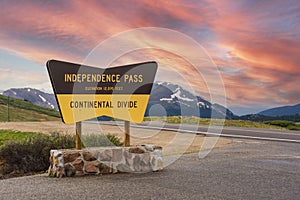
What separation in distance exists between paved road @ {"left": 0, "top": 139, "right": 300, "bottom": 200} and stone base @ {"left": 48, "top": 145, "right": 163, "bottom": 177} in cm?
30

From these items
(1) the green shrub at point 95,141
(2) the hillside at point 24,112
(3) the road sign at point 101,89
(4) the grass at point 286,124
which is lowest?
(1) the green shrub at point 95,141

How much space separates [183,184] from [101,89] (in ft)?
11.0

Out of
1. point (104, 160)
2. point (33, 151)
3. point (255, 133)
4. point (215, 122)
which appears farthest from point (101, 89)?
point (215, 122)

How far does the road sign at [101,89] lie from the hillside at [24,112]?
31.0 meters

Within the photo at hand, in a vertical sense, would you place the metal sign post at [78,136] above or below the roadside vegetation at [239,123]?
below

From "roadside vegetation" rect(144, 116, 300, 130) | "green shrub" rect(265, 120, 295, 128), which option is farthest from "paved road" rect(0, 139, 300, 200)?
"green shrub" rect(265, 120, 295, 128)

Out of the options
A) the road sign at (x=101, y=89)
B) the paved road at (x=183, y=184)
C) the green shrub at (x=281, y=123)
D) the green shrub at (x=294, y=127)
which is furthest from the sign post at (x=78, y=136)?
the green shrub at (x=281, y=123)

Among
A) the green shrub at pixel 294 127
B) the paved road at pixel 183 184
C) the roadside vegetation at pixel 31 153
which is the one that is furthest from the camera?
the green shrub at pixel 294 127

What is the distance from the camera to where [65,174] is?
883 cm

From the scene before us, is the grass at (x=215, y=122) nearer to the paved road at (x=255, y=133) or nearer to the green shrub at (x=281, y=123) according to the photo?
the green shrub at (x=281, y=123)

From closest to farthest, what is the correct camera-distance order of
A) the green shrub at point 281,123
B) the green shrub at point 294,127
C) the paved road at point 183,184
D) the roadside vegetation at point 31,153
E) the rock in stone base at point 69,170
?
1. the paved road at point 183,184
2. the rock in stone base at point 69,170
3. the roadside vegetation at point 31,153
4. the green shrub at point 294,127
5. the green shrub at point 281,123

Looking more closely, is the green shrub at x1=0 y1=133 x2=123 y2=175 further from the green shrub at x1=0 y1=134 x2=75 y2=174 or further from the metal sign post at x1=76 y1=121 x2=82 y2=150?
the metal sign post at x1=76 y1=121 x2=82 y2=150

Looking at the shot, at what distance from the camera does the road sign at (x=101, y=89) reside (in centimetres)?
947

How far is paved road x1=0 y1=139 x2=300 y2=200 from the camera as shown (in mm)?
7047
